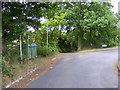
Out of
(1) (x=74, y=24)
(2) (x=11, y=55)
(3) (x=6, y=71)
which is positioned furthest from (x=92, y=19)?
(3) (x=6, y=71)

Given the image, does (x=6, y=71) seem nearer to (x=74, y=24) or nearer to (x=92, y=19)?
(x=74, y=24)

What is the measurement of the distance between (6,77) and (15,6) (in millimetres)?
3046

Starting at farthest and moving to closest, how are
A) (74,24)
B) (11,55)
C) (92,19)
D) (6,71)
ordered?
(74,24) < (92,19) < (11,55) < (6,71)

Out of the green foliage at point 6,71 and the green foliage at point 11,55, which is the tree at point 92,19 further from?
the green foliage at point 6,71

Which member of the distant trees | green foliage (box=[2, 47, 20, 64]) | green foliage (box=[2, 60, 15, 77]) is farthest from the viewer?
the distant trees

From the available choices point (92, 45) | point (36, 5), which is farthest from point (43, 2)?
point (92, 45)

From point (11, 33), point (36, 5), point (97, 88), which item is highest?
point (36, 5)

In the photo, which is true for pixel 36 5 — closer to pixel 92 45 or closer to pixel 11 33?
pixel 11 33

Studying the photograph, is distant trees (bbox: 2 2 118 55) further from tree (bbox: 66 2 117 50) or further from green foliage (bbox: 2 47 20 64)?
green foliage (bbox: 2 47 20 64)

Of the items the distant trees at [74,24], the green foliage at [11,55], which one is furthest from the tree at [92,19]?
the green foliage at [11,55]

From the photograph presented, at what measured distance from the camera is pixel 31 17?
6.99 m

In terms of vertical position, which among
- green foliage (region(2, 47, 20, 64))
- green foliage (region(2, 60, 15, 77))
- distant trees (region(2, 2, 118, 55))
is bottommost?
green foliage (region(2, 60, 15, 77))

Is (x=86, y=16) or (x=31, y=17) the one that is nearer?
(x=31, y=17)

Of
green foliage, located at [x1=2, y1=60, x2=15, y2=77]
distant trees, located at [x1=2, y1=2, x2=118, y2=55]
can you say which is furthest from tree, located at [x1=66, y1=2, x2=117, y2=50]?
Result: green foliage, located at [x1=2, y1=60, x2=15, y2=77]
